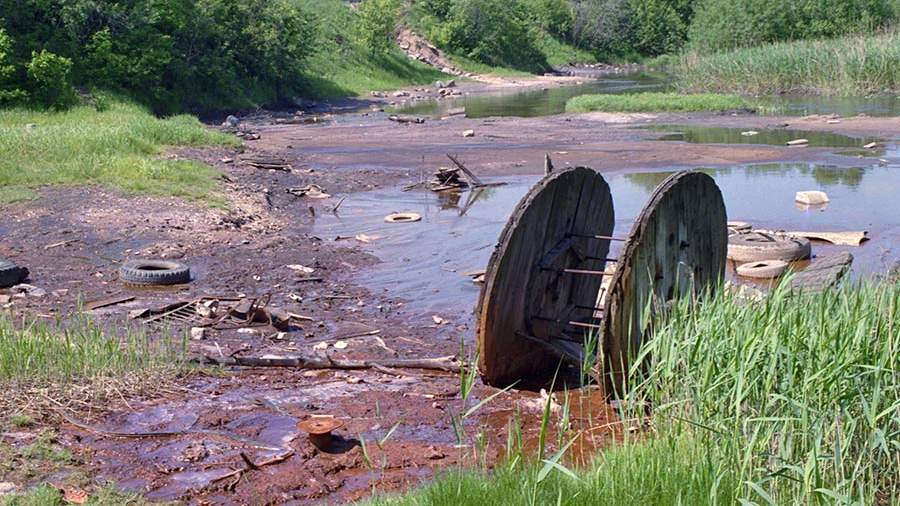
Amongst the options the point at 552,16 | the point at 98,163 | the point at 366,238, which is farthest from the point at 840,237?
the point at 552,16

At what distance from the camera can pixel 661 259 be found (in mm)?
7770

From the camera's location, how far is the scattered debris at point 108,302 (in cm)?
1143

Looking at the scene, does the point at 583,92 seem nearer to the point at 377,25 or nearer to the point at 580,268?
the point at 377,25

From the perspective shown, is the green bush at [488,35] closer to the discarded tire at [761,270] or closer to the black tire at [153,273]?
the discarded tire at [761,270]

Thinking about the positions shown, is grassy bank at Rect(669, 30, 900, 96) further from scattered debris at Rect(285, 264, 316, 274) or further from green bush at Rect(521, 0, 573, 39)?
green bush at Rect(521, 0, 573, 39)

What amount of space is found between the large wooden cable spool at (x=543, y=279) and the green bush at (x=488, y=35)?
63233 mm

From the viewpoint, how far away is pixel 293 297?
12.2m

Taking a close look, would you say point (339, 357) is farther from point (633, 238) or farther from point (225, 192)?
point (225, 192)

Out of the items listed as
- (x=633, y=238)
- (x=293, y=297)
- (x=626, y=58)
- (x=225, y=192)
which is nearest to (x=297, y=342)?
(x=293, y=297)

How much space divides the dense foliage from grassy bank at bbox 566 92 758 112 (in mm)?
13475

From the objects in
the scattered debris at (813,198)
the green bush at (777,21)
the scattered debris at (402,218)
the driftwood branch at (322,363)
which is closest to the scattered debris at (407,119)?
the scattered debris at (402,218)

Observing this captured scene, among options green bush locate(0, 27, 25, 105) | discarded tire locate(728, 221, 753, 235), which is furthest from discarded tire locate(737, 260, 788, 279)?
green bush locate(0, 27, 25, 105)

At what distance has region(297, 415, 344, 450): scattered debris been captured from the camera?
6852 mm

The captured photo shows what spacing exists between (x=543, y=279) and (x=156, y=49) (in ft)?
106
